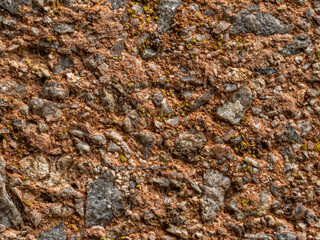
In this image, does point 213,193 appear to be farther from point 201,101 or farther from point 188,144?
point 201,101

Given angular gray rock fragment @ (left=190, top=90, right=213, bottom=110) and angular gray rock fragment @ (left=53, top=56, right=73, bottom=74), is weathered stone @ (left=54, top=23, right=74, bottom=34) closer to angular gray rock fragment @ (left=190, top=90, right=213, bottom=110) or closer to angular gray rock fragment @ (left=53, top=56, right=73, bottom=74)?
angular gray rock fragment @ (left=53, top=56, right=73, bottom=74)

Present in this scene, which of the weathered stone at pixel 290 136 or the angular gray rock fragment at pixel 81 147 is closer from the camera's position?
the angular gray rock fragment at pixel 81 147

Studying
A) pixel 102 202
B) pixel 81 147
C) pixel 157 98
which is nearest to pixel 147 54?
pixel 157 98

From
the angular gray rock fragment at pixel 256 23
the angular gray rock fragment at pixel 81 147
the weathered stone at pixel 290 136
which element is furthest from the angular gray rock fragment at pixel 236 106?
the angular gray rock fragment at pixel 81 147

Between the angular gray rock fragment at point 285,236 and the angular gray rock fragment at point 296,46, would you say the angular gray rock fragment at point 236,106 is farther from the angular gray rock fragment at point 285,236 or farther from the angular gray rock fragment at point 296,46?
the angular gray rock fragment at point 285,236

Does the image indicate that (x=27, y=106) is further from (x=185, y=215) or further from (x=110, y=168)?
(x=185, y=215)

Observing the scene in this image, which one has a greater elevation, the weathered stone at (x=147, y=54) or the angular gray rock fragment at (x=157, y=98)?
the weathered stone at (x=147, y=54)
